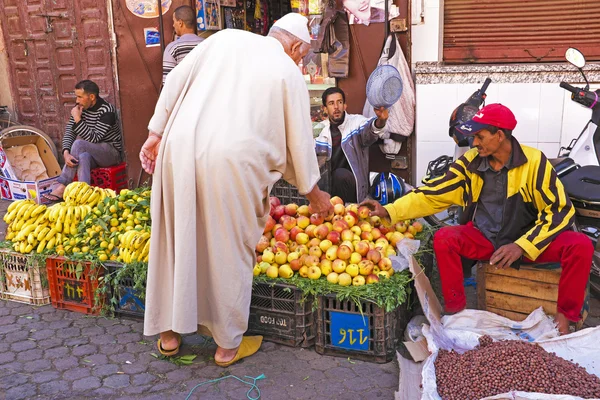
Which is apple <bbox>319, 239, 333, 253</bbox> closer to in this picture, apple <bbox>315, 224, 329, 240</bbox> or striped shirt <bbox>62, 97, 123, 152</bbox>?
apple <bbox>315, 224, 329, 240</bbox>

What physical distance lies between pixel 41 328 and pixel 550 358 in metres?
3.30

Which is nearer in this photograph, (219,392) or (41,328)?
(219,392)

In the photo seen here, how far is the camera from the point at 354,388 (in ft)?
11.2

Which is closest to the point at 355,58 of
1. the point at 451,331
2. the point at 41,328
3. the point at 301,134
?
the point at 301,134

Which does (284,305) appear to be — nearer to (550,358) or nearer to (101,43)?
(550,358)

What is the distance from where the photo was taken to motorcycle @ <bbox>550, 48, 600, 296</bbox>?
4004 mm

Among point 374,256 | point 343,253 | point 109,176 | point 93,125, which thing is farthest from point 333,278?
point 93,125

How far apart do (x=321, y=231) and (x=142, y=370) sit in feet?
4.69

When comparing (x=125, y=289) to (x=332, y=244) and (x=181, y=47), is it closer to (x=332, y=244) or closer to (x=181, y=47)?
(x=332, y=244)

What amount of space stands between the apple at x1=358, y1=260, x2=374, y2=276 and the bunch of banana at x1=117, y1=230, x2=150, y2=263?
58.8 inches

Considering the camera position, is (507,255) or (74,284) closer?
(507,255)

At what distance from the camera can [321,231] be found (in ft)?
13.4

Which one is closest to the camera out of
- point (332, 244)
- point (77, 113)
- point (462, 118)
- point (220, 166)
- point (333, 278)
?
point (220, 166)

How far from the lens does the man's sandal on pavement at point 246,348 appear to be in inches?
144
